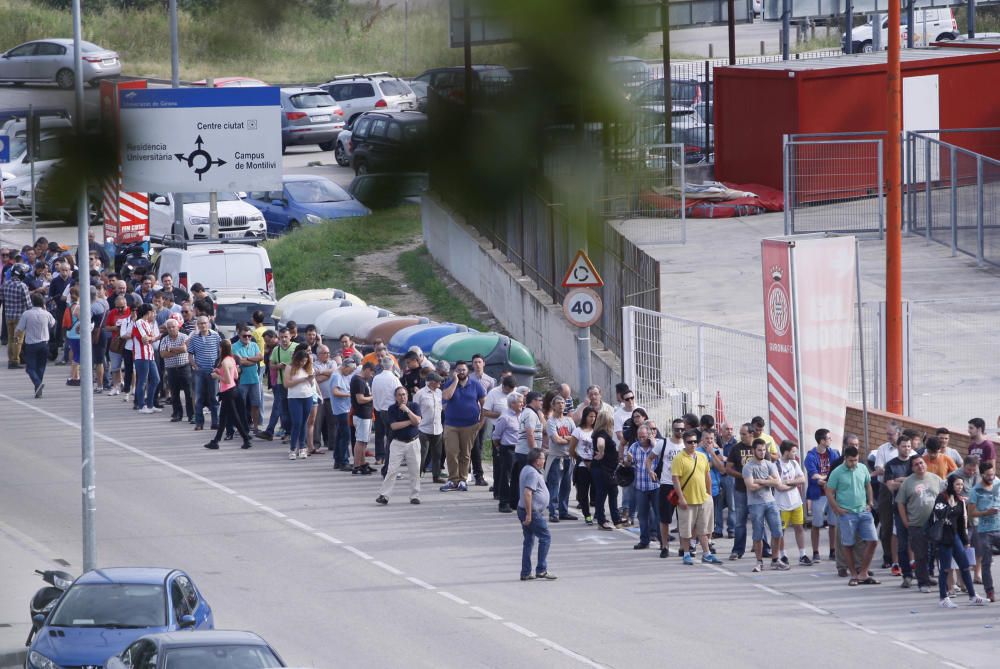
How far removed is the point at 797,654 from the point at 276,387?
949cm

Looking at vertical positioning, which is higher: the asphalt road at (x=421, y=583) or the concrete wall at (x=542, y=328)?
the concrete wall at (x=542, y=328)

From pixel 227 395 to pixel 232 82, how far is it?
16.8 meters

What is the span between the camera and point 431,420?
17.2m

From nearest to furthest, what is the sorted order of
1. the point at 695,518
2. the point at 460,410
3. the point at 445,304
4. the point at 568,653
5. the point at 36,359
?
the point at 568,653 → the point at 695,518 → the point at 460,410 → the point at 445,304 → the point at 36,359

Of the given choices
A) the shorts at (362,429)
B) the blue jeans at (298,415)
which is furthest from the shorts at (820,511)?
the blue jeans at (298,415)

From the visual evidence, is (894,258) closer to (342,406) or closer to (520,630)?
(520,630)

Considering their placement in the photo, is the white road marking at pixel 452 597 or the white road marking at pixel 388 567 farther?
the white road marking at pixel 388 567

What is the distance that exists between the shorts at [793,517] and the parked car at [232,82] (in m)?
12.0

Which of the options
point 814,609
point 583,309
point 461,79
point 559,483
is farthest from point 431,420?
point 461,79

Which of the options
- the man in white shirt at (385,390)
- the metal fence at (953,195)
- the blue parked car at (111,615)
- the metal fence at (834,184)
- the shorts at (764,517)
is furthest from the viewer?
the metal fence at (834,184)

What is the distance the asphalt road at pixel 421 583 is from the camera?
461 inches

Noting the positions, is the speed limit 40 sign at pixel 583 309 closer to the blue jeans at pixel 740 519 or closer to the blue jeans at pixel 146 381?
the blue jeans at pixel 740 519

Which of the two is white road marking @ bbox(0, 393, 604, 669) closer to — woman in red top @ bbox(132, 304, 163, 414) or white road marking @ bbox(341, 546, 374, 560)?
white road marking @ bbox(341, 546, 374, 560)

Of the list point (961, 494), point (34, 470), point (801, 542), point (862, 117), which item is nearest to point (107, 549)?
point (34, 470)
